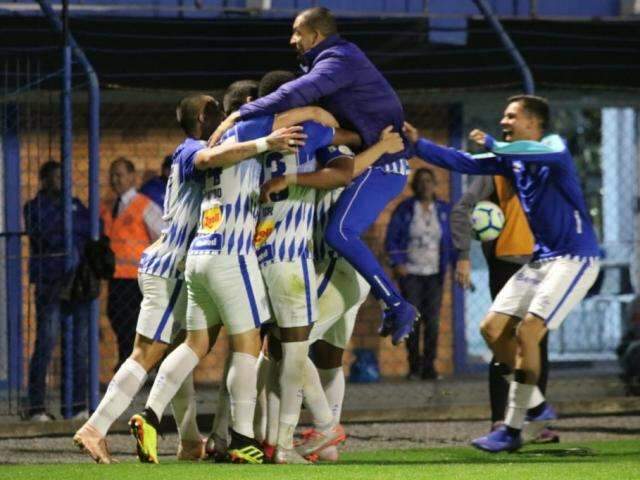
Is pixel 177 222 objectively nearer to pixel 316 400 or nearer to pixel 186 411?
pixel 186 411

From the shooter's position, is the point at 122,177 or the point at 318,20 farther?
the point at 122,177

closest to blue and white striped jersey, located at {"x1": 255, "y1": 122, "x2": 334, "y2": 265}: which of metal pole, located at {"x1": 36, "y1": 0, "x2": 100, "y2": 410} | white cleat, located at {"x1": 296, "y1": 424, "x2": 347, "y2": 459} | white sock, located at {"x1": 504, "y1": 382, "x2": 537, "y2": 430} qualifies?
white cleat, located at {"x1": 296, "y1": 424, "x2": 347, "y2": 459}

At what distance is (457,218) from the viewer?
1244 centimetres

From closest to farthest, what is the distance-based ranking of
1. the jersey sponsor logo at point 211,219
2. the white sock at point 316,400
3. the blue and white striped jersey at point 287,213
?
the jersey sponsor logo at point 211,219, the blue and white striped jersey at point 287,213, the white sock at point 316,400

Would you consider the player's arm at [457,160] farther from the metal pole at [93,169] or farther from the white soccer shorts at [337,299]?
the metal pole at [93,169]

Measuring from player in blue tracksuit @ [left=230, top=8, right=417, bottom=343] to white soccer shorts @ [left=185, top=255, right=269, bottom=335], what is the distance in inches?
26.7

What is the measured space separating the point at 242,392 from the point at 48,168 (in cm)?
461

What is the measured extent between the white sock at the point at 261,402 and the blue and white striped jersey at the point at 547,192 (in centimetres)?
161

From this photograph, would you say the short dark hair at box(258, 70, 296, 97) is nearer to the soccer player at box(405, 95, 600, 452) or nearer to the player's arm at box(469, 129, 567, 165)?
the soccer player at box(405, 95, 600, 452)

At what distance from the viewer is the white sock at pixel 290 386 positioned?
32.7ft

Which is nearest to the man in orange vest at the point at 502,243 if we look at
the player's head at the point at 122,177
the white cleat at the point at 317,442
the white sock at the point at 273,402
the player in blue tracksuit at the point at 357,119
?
the player in blue tracksuit at the point at 357,119

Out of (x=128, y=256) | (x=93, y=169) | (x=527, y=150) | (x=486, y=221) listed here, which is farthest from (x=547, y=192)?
(x=128, y=256)

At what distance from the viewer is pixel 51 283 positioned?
13.9 meters

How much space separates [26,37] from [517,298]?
6.37m
